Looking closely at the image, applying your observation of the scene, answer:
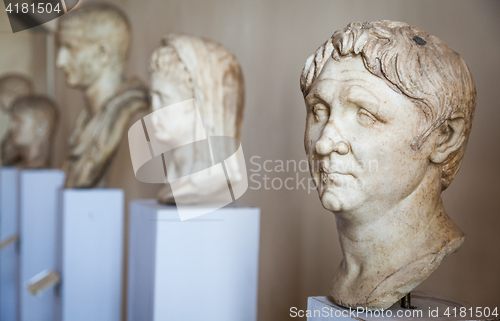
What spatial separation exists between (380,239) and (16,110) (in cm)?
428

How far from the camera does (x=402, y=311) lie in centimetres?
167

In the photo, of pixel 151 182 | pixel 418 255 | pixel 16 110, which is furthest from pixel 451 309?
pixel 16 110

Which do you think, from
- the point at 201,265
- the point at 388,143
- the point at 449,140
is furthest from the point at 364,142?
the point at 201,265

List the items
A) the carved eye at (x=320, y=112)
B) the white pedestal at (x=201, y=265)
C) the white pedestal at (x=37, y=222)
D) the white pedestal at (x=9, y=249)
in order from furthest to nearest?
the white pedestal at (x=9, y=249), the white pedestal at (x=37, y=222), the white pedestal at (x=201, y=265), the carved eye at (x=320, y=112)

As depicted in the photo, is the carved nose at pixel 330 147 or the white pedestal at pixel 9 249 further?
the white pedestal at pixel 9 249

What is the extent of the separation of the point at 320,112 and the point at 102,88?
245 cm

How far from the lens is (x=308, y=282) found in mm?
3506

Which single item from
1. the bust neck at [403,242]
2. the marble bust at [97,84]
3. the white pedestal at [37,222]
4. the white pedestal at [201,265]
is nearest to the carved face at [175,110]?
the white pedestal at [201,265]

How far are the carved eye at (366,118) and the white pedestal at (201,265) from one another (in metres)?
1.15

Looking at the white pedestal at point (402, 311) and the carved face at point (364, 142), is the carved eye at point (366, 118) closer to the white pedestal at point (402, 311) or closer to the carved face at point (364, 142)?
the carved face at point (364, 142)

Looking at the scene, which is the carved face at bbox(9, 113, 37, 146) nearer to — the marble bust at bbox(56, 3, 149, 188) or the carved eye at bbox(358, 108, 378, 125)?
the marble bust at bbox(56, 3, 149, 188)

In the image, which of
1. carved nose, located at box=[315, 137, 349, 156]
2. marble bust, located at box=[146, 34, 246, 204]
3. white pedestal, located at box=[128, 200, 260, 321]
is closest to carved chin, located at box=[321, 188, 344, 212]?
carved nose, located at box=[315, 137, 349, 156]

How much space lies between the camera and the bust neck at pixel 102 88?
3689 millimetres

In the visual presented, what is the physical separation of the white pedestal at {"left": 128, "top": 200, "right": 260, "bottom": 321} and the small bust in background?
2635mm
